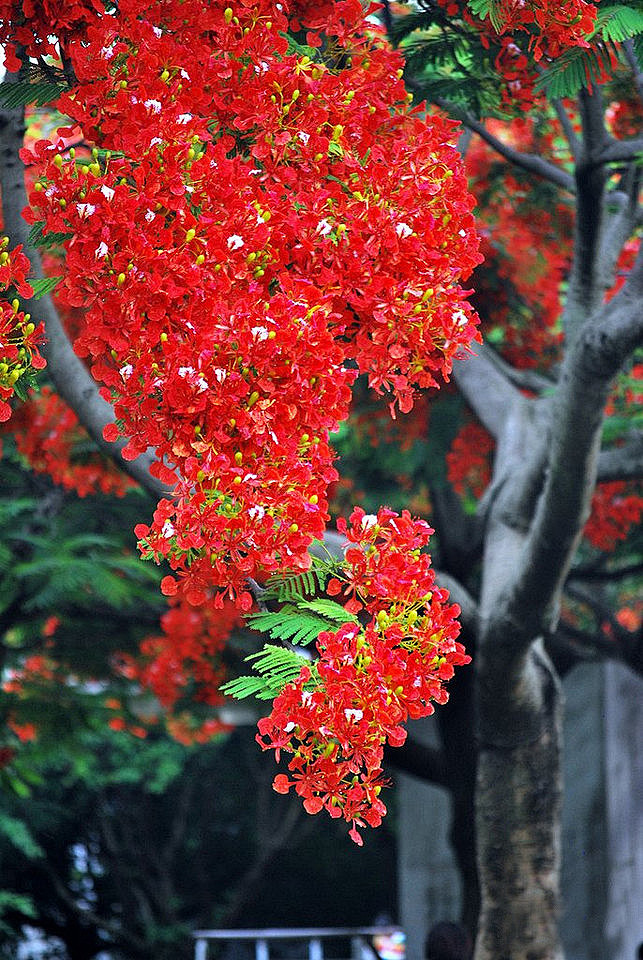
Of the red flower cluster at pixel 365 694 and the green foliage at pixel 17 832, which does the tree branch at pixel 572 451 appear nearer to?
the red flower cluster at pixel 365 694

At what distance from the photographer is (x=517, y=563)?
5.77 meters

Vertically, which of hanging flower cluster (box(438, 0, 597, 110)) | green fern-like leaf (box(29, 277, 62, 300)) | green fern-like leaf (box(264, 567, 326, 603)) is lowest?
green fern-like leaf (box(264, 567, 326, 603))

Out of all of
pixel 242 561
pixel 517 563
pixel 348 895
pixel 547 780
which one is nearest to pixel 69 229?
pixel 242 561

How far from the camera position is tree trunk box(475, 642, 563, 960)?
5.61m

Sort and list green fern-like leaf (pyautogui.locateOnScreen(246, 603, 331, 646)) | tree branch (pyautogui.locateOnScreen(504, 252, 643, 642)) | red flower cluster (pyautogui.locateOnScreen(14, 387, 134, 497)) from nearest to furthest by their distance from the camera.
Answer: green fern-like leaf (pyautogui.locateOnScreen(246, 603, 331, 646)), tree branch (pyautogui.locateOnScreen(504, 252, 643, 642)), red flower cluster (pyautogui.locateOnScreen(14, 387, 134, 497))

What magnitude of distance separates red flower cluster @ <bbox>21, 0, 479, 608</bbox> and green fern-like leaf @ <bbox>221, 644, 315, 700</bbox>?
17cm

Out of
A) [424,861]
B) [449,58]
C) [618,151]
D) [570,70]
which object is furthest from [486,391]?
[424,861]

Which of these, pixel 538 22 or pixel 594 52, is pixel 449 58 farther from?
pixel 538 22

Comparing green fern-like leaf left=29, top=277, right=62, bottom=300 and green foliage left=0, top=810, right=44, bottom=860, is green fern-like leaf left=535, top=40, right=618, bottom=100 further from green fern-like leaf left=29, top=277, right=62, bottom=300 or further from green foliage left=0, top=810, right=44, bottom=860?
green foliage left=0, top=810, right=44, bottom=860

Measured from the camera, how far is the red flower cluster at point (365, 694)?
2881 millimetres

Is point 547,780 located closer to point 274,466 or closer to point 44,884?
point 274,466

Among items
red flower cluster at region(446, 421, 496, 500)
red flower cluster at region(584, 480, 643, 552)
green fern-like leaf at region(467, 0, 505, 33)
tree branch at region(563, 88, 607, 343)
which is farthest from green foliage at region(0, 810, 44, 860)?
green fern-like leaf at region(467, 0, 505, 33)

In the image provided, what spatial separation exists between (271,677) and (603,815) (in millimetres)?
7289

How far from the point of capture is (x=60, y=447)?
6.25 meters
